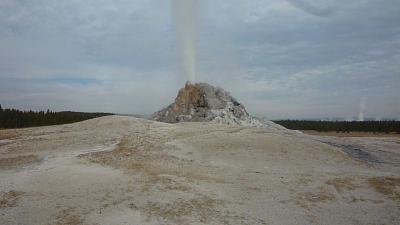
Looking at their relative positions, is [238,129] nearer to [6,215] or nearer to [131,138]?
[131,138]

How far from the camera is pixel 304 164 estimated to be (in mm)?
17672

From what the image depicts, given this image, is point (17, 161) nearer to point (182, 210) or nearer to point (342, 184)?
point (182, 210)

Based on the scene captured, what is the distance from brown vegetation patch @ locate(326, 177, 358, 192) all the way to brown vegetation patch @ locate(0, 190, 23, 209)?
9.90 metres

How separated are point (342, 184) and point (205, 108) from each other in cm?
1814

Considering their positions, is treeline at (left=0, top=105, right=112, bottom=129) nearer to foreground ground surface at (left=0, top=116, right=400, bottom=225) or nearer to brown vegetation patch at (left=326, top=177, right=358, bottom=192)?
foreground ground surface at (left=0, top=116, right=400, bottom=225)

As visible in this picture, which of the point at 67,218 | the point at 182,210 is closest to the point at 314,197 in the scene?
the point at 182,210

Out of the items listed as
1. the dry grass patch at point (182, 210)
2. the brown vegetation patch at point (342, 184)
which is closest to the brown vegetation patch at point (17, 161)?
the dry grass patch at point (182, 210)

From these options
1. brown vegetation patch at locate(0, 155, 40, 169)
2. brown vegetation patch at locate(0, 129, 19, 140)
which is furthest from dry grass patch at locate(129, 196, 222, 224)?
brown vegetation patch at locate(0, 129, 19, 140)

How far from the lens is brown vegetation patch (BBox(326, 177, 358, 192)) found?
→ 14625 mm

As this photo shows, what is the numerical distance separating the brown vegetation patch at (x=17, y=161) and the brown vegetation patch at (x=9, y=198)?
316cm

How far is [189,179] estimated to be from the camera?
1471 centimetres

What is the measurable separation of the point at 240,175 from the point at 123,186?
4268 mm

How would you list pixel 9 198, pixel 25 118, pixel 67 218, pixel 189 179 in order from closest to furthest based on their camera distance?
pixel 67 218 → pixel 9 198 → pixel 189 179 → pixel 25 118

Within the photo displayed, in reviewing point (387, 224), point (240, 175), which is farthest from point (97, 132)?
point (387, 224)
